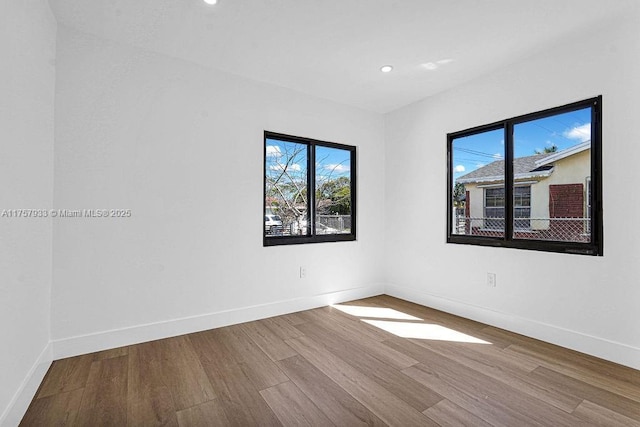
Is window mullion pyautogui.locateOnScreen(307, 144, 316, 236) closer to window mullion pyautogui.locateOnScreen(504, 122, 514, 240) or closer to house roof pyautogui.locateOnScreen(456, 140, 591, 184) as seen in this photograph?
house roof pyautogui.locateOnScreen(456, 140, 591, 184)

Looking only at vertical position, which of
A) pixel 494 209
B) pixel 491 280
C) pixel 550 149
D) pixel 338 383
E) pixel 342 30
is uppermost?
pixel 342 30

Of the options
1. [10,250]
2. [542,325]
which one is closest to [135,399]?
[10,250]

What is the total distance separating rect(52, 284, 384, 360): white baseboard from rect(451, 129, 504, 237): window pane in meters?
1.65

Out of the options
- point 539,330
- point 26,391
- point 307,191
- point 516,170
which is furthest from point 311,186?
point 26,391

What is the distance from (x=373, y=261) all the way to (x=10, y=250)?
3.55 metres

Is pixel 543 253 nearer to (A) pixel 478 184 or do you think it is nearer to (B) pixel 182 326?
(A) pixel 478 184

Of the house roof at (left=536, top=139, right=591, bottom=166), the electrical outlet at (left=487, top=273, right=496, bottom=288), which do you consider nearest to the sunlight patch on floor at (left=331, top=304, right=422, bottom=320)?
the electrical outlet at (left=487, top=273, right=496, bottom=288)

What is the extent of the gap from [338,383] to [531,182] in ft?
8.16

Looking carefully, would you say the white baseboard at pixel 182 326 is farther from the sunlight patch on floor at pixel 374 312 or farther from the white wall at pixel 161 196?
the sunlight patch on floor at pixel 374 312

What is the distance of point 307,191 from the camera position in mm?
3740

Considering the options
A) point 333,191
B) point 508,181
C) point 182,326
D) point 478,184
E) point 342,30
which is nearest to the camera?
point 342,30

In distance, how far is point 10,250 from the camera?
1626 mm

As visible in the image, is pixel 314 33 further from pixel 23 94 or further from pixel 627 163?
pixel 627 163

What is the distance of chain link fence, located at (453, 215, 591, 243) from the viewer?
2561 millimetres
